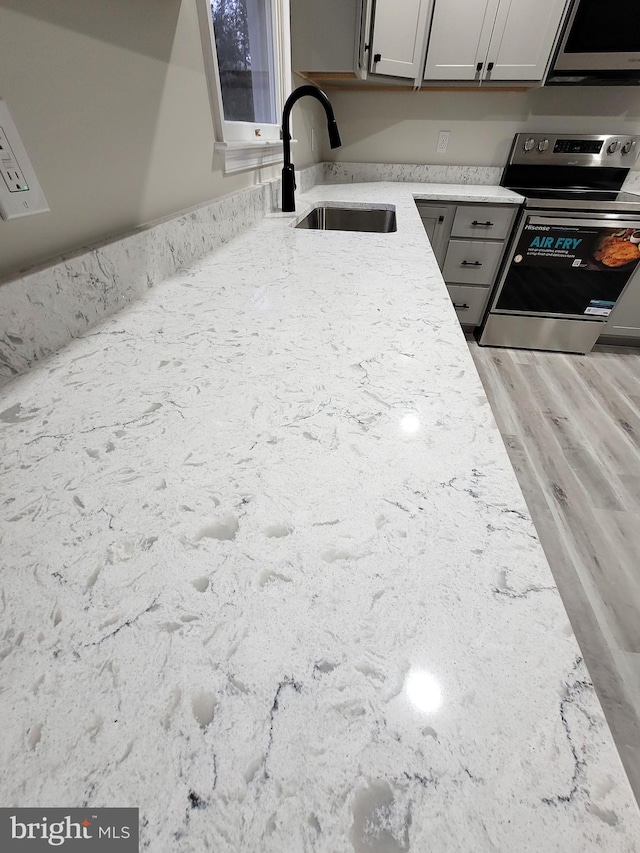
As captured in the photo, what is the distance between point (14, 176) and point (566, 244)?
2393 mm

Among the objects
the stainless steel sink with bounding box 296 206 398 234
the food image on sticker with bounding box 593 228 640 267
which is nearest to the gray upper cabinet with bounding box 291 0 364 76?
the stainless steel sink with bounding box 296 206 398 234

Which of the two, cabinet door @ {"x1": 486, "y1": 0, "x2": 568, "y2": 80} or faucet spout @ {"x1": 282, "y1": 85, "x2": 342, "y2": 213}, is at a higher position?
cabinet door @ {"x1": 486, "y1": 0, "x2": 568, "y2": 80}

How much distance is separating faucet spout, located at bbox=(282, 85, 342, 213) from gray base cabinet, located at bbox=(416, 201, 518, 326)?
3.37 ft

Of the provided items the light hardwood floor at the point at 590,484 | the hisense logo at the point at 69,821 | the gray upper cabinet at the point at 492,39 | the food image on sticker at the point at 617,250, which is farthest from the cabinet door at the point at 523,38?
the hisense logo at the point at 69,821

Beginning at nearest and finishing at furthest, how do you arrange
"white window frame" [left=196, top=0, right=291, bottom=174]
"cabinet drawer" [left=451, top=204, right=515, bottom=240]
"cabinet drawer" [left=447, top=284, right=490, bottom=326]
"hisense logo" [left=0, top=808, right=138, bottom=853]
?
"hisense logo" [left=0, top=808, right=138, bottom=853]
"white window frame" [left=196, top=0, right=291, bottom=174]
"cabinet drawer" [left=451, top=204, right=515, bottom=240]
"cabinet drawer" [left=447, top=284, right=490, bottom=326]

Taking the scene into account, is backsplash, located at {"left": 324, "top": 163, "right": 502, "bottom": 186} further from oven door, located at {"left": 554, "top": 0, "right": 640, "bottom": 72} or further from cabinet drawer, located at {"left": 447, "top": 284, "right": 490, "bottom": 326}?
Result: cabinet drawer, located at {"left": 447, "top": 284, "right": 490, "bottom": 326}

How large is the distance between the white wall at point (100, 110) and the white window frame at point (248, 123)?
0.05 m

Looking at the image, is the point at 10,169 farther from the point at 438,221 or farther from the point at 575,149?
the point at 575,149

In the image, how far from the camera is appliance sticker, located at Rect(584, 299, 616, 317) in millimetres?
2154

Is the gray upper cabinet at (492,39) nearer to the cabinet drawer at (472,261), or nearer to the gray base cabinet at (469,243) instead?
the gray base cabinet at (469,243)

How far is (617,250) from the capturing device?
6.52 ft

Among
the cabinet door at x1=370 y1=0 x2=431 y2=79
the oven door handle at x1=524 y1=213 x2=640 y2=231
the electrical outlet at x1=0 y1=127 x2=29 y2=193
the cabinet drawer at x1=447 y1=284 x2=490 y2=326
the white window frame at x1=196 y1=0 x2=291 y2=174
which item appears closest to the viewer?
the electrical outlet at x1=0 y1=127 x2=29 y2=193

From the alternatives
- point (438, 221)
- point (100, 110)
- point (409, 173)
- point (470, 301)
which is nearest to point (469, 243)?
point (438, 221)

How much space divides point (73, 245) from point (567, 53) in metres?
2.52
